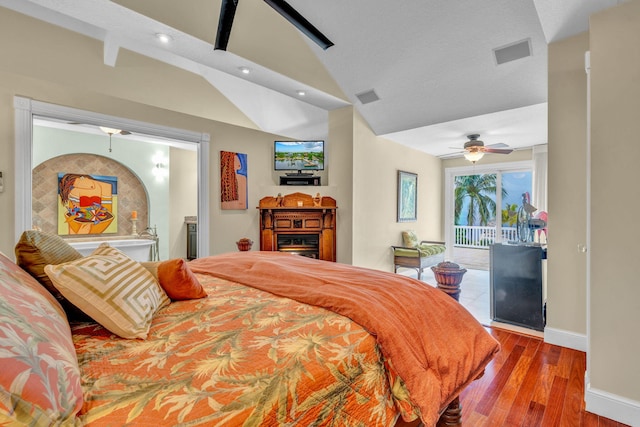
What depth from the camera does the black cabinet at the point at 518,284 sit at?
2.91m

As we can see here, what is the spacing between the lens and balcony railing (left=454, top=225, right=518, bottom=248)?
653 centimetres

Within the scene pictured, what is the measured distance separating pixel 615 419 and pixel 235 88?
17.5 ft

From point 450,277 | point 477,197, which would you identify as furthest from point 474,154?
point 450,277

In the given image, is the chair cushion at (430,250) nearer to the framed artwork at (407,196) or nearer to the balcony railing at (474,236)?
the framed artwork at (407,196)

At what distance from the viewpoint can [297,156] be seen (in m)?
4.77

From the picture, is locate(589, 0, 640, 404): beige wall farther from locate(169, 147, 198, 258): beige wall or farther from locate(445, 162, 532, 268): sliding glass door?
locate(169, 147, 198, 258): beige wall

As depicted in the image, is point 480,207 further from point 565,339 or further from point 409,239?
point 565,339

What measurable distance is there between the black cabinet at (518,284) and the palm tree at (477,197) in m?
3.57

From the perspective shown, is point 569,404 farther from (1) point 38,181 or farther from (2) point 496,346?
(1) point 38,181

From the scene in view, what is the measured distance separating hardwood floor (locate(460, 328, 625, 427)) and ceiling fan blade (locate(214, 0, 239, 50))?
2871 mm

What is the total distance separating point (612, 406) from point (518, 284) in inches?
56.8

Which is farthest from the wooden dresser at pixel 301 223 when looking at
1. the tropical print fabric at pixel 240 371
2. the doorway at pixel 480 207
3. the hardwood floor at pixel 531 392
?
the tropical print fabric at pixel 240 371

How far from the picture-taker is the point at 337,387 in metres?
0.91

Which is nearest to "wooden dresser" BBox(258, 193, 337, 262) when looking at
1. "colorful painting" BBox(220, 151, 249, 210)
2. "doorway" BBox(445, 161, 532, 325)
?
"colorful painting" BBox(220, 151, 249, 210)
